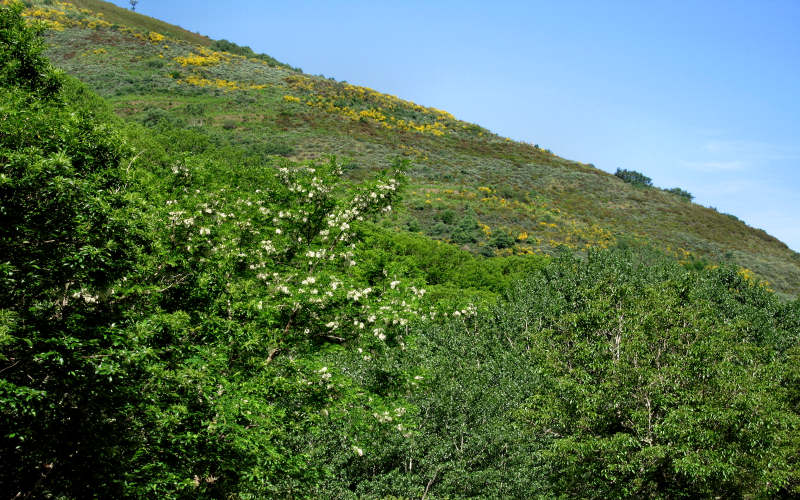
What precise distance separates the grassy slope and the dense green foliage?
37.5 metres

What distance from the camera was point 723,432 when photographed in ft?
51.9

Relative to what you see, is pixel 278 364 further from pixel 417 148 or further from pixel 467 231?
pixel 417 148

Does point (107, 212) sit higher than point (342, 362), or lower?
higher

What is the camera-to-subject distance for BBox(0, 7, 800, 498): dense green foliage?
295 inches

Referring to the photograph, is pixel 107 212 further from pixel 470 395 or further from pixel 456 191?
pixel 456 191

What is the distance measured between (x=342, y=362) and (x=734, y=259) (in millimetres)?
69901

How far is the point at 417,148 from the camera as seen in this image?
89688 millimetres

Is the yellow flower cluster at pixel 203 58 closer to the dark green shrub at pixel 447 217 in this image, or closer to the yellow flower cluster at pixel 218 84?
the yellow flower cluster at pixel 218 84

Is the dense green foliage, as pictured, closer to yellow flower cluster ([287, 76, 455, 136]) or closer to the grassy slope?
the grassy slope

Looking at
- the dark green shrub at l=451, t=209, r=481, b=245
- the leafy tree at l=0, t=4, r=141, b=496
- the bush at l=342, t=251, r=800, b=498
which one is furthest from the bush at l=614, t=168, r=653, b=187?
the leafy tree at l=0, t=4, r=141, b=496

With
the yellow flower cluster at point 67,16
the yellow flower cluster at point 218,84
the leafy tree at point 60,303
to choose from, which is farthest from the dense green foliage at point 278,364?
the yellow flower cluster at point 67,16

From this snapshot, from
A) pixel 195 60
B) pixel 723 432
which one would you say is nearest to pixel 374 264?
pixel 723 432

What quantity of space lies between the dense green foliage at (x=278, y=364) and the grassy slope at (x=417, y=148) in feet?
123

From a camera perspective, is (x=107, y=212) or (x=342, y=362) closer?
(x=107, y=212)
